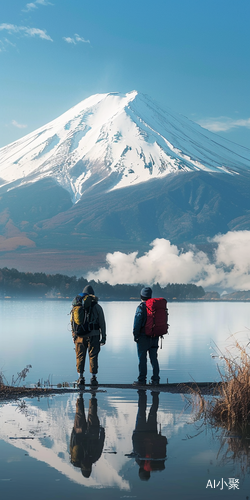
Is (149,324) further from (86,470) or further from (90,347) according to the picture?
(86,470)

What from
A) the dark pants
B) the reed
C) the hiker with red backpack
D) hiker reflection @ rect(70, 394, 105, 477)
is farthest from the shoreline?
hiker reflection @ rect(70, 394, 105, 477)

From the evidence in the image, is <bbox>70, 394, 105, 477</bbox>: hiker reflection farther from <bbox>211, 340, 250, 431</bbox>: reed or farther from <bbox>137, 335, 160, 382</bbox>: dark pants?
<bbox>137, 335, 160, 382</bbox>: dark pants

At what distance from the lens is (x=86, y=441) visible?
6559 millimetres

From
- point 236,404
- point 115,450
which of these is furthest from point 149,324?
point 115,450

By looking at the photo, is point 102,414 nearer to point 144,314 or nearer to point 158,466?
point 158,466

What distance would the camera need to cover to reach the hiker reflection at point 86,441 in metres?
5.80

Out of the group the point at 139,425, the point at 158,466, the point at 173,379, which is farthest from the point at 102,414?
the point at 173,379

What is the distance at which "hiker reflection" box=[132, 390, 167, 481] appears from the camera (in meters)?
5.64

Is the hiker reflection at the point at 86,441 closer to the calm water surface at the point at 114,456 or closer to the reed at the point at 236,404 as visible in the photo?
the calm water surface at the point at 114,456

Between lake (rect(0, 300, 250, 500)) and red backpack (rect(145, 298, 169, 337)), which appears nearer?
lake (rect(0, 300, 250, 500))

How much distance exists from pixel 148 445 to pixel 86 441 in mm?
696

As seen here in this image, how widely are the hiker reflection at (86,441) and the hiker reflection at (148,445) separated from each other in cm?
41

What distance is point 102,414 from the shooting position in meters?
8.09

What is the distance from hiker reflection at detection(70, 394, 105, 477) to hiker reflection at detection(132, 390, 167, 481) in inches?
16.1
